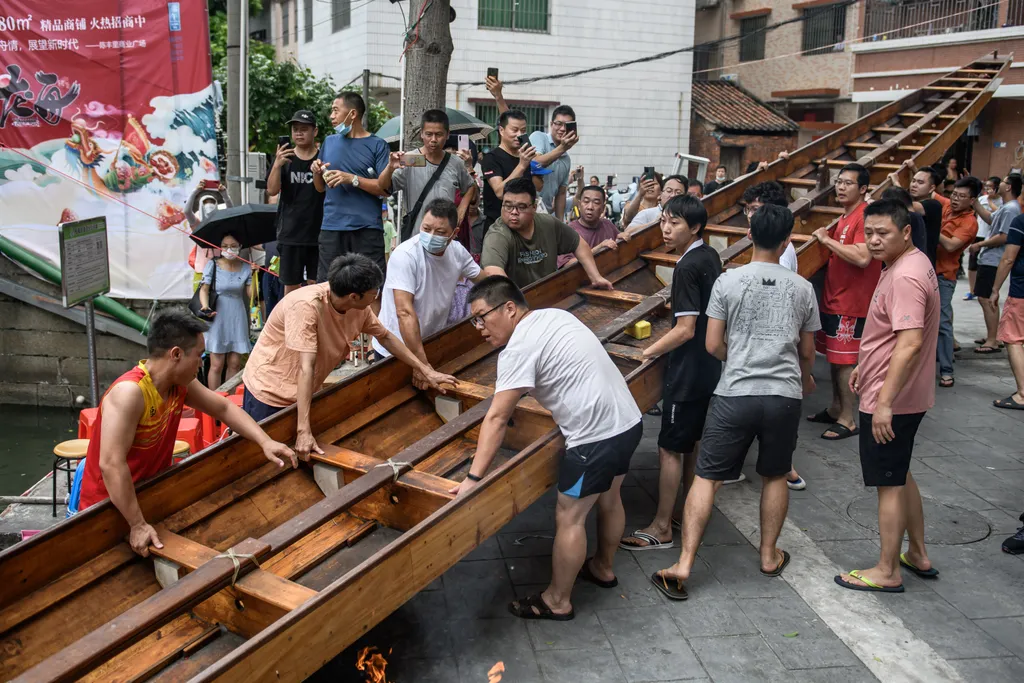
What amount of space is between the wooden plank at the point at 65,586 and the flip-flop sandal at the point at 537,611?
185 centimetres

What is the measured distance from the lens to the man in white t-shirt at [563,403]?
3852 millimetres

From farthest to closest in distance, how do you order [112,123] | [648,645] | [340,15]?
[340,15], [112,123], [648,645]

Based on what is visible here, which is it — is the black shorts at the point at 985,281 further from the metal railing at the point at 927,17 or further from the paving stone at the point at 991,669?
the metal railing at the point at 927,17

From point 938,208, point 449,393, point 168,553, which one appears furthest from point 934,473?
point 168,553

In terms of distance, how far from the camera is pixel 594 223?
7.27m

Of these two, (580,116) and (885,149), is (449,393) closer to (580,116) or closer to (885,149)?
(885,149)

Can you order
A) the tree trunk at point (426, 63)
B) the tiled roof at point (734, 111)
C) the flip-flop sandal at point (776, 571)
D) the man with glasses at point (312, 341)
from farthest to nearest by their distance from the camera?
the tiled roof at point (734, 111)
the tree trunk at point (426, 63)
the flip-flop sandal at point (776, 571)
the man with glasses at point (312, 341)

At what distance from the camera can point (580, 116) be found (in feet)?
68.7

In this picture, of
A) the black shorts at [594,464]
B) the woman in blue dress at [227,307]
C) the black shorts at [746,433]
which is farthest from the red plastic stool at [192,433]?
the black shorts at [746,433]

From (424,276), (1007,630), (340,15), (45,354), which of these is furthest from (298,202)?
(340,15)

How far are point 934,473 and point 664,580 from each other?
279cm

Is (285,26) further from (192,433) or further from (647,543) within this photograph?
(647,543)

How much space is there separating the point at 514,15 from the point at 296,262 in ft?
47.7

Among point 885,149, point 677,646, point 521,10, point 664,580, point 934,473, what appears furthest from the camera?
point 521,10
